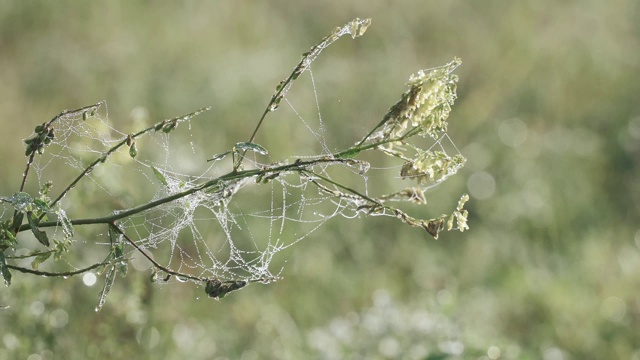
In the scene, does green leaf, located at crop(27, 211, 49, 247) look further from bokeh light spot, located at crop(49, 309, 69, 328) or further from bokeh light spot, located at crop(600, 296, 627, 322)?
Result: bokeh light spot, located at crop(600, 296, 627, 322)

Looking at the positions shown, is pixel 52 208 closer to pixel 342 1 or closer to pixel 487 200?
pixel 487 200

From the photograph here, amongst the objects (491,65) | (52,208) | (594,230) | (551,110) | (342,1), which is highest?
(342,1)

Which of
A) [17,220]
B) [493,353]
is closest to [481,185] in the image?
[493,353]

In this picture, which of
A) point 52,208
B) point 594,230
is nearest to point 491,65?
point 594,230

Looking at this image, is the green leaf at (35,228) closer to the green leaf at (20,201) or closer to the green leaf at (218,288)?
the green leaf at (20,201)

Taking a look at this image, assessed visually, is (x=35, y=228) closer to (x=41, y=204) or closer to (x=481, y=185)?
(x=41, y=204)
